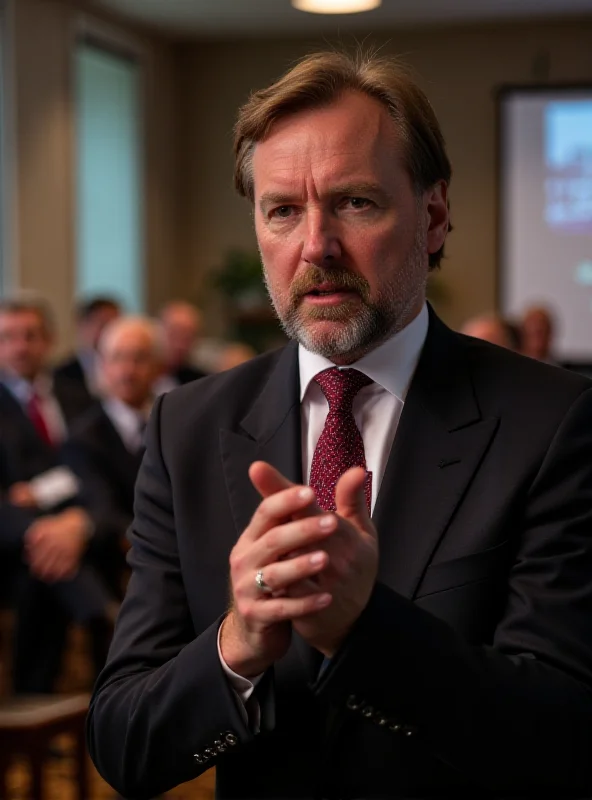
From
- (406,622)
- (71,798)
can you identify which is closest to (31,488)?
(71,798)

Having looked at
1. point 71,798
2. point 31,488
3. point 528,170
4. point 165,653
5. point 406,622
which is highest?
point 528,170

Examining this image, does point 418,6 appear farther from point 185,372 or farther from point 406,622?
point 406,622

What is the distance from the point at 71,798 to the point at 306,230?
3290mm

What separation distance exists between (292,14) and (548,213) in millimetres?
2890

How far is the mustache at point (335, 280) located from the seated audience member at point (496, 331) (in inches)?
186

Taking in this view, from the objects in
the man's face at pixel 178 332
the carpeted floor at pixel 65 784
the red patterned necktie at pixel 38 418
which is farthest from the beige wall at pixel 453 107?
the carpeted floor at pixel 65 784

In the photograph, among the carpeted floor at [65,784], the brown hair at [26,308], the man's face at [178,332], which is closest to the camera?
the carpeted floor at [65,784]

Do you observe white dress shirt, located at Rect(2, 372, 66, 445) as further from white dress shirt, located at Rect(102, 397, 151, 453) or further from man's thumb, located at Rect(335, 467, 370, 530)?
man's thumb, located at Rect(335, 467, 370, 530)

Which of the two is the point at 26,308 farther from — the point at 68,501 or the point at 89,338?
the point at 89,338

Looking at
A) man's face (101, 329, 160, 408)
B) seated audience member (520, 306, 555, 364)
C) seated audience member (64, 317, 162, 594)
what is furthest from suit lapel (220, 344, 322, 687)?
seated audience member (520, 306, 555, 364)

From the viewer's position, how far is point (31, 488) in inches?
214

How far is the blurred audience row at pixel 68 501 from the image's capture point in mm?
5270

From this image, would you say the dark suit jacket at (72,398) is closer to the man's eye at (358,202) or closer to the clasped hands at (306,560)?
the man's eye at (358,202)

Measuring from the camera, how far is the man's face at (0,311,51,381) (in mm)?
6344
